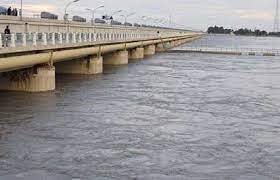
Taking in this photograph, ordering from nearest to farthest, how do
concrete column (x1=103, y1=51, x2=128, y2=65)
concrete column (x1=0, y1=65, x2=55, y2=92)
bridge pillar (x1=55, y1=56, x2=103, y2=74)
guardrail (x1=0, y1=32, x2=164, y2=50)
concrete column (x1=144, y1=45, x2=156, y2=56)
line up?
guardrail (x1=0, y1=32, x2=164, y2=50) < concrete column (x1=0, y1=65, x2=55, y2=92) < bridge pillar (x1=55, y1=56, x2=103, y2=74) < concrete column (x1=103, y1=51, x2=128, y2=65) < concrete column (x1=144, y1=45, x2=156, y2=56)

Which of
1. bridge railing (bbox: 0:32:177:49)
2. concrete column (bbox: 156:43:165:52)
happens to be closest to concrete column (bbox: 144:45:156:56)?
concrete column (bbox: 156:43:165:52)

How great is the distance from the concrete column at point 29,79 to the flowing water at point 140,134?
3.14ft

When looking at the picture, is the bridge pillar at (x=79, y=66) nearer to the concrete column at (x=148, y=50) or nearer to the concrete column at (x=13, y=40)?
the concrete column at (x=13, y=40)

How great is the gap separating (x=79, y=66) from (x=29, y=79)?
50.9 feet

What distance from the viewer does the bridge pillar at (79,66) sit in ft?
165

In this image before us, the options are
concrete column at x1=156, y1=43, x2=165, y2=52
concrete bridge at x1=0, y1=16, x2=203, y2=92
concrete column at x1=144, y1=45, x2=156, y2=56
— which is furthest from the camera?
concrete column at x1=156, y1=43, x2=165, y2=52

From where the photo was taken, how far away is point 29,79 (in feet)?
114

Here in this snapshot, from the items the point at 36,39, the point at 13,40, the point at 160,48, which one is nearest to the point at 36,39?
the point at 36,39

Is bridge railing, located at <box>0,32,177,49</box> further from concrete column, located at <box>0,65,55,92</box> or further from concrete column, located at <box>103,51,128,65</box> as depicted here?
concrete column, located at <box>103,51,128,65</box>

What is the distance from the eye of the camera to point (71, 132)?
2298 cm

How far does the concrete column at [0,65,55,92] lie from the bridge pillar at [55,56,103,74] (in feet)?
48.0

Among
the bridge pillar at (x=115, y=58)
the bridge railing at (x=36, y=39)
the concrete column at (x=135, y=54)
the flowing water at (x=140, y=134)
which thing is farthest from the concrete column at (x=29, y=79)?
the concrete column at (x=135, y=54)

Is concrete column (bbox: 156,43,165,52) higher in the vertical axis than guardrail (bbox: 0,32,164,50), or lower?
lower

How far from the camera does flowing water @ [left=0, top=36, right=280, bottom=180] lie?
1728cm
